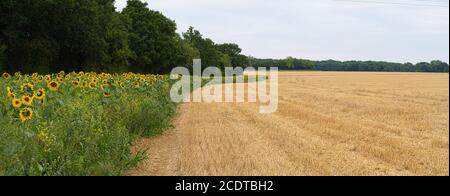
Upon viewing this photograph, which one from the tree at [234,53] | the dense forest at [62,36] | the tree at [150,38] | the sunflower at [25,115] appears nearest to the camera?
Result: the sunflower at [25,115]

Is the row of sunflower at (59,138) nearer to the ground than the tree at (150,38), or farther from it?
nearer to the ground

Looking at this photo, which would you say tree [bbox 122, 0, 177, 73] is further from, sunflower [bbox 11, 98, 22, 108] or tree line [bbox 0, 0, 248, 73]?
sunflower [bbox 11, 98, 22, 108]

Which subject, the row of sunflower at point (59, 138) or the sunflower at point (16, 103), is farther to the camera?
the sunflower at point (16, 103)

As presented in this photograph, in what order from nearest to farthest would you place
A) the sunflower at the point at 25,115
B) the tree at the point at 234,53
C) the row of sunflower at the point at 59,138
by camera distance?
the row of sunflower at the point at 59,138 < the sunflower at the point at 25,115 < the tree at the point at 234,53

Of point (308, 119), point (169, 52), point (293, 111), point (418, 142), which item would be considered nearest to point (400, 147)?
point (418, 142)

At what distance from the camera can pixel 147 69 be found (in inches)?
2355

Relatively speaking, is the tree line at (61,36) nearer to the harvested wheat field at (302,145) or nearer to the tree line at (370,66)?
the harvested wheat field at (302,145)

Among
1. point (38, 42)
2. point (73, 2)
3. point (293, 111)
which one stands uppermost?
point (73, 2)

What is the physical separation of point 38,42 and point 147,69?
2485 centimetres

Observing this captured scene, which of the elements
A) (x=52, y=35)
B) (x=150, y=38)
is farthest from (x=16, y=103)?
(x=150, y=38)

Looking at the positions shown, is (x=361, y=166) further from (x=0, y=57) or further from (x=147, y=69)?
(x=147, y=69)

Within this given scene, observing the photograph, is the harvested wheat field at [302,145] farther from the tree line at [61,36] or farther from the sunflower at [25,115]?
the tree line at [61,36]

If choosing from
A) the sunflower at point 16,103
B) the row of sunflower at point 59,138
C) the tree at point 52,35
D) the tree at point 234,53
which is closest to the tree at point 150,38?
the tree at point 52,35

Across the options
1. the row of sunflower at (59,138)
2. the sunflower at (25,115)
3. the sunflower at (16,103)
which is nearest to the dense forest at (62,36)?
the row of sunflower at (59,138)
